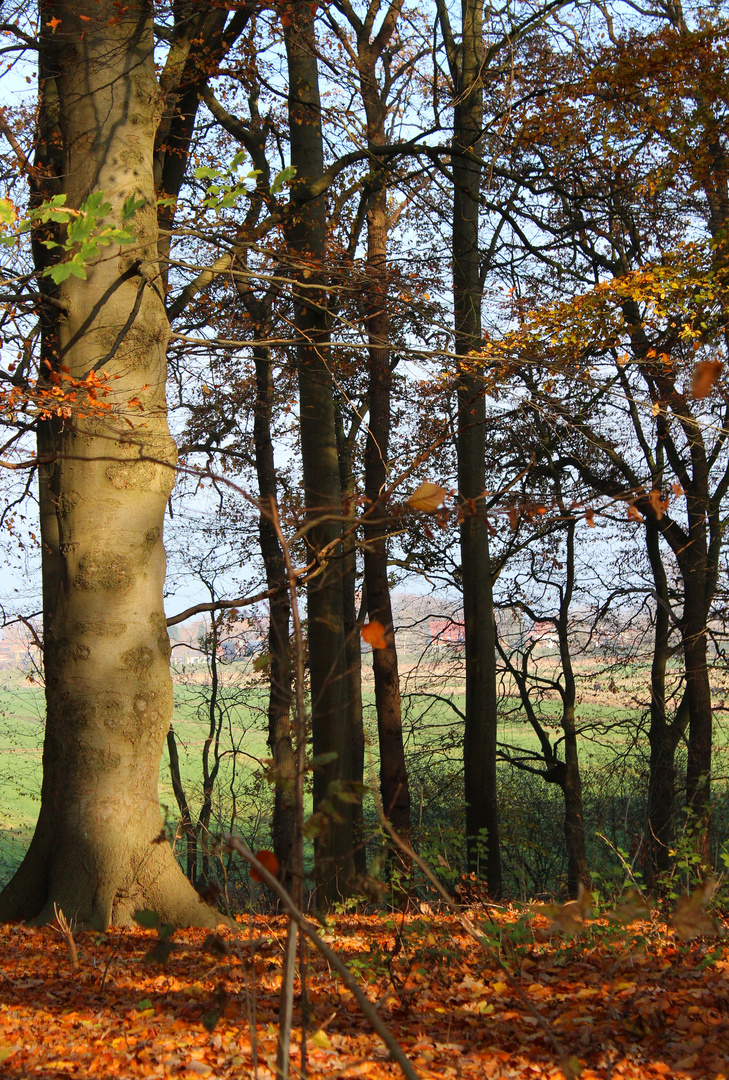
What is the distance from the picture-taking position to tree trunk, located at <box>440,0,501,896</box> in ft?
33.3

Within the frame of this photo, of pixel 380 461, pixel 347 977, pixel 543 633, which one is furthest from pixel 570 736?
pixel 347 977

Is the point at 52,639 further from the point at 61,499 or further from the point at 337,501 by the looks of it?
the point at 337,501

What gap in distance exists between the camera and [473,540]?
1076cm

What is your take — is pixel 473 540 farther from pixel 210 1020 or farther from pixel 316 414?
pixel 210 1020

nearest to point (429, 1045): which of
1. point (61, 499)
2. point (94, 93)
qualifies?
point (61, 499)

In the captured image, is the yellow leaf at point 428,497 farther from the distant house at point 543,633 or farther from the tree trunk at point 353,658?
the distant house at point 543,633

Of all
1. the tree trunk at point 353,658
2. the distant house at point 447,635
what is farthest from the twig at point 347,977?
the distant house at point 447,635

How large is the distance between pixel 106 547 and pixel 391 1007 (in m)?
3.00

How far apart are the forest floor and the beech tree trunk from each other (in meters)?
0.37

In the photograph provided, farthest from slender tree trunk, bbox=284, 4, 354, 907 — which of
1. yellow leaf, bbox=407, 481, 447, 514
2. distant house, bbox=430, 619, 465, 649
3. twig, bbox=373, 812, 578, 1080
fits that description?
distant house, bbox=430, 619, 465, 649

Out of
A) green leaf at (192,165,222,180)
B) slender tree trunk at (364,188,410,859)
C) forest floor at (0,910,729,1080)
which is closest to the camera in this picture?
forest floor at (0,910,729,1080)

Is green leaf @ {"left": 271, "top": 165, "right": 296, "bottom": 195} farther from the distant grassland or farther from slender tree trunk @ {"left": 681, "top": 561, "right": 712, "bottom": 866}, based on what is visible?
the distant grassland

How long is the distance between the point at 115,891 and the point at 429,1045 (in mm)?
2436

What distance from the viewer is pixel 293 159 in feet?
27.8
